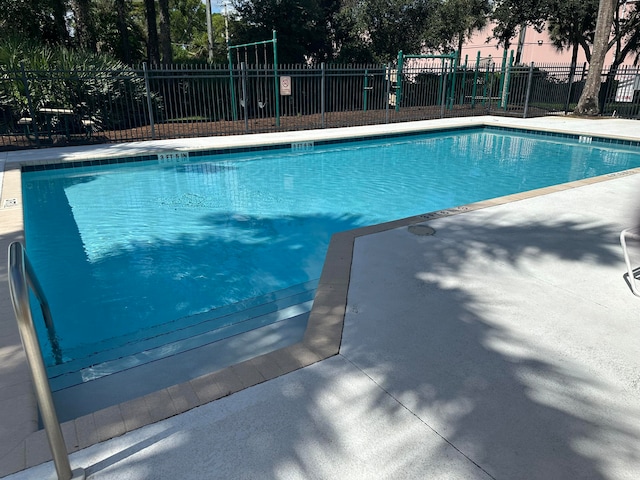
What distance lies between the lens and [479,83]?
22516mm

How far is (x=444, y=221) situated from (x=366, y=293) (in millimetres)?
2249

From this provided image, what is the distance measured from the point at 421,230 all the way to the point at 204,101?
1176cm

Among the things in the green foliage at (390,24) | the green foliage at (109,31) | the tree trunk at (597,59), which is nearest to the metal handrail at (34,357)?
the tree trunk at (597,59)

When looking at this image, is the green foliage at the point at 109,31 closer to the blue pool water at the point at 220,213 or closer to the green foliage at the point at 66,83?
the green foliage at the point at 66,83

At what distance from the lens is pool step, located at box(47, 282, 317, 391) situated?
10.5 feet

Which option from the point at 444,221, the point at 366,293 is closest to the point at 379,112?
the point at 444,221

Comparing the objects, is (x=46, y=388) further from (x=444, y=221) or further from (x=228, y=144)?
(x=228, y=144)

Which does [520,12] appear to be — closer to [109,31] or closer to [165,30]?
[165,30]

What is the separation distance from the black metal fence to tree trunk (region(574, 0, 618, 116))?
1.00 metres

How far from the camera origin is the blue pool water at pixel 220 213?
4480mm

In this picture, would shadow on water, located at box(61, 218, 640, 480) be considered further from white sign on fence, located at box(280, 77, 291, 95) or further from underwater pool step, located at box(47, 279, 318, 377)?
white sign on fence, located at box(280, 77, 291, 95)

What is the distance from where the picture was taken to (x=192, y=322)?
4.00 metres

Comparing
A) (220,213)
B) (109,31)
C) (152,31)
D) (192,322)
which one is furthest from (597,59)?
(109,31)

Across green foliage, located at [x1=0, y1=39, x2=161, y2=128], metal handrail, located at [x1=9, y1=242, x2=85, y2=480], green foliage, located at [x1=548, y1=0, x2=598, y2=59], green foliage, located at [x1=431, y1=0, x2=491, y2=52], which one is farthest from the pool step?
green foliage, located at [x1=431, y1=0, x2=491, y2=52]
